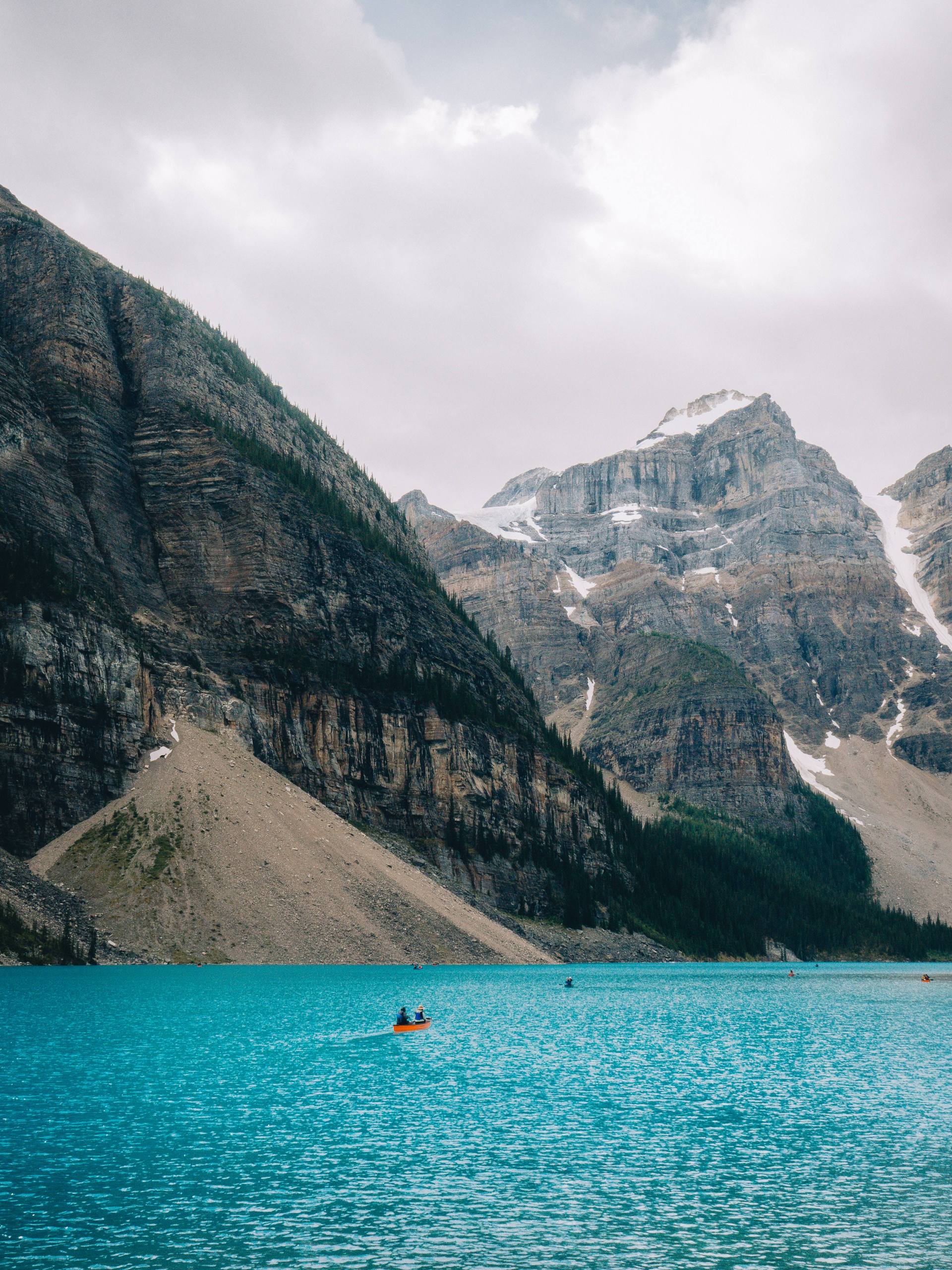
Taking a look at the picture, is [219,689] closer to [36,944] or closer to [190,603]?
[190,603]

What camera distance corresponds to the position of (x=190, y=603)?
478 feet

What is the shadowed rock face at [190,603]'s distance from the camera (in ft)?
364

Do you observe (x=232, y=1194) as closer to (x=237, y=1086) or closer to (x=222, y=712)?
(x=237, y=1086)

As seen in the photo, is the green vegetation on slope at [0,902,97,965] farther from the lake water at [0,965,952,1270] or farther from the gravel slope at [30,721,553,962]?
the lake water at [0,965,952,1270]

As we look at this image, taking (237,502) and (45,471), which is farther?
(237,502)

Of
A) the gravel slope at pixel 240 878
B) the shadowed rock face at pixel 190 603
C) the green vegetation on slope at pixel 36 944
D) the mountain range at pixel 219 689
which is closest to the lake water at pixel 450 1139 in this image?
the green vegetation on slope at pixel 36 944

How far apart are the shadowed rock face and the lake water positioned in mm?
44315

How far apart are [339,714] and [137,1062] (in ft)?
333

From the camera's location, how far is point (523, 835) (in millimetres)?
164625

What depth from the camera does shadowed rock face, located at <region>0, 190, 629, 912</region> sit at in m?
111

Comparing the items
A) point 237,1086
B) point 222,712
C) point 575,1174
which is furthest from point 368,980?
point 575,1174

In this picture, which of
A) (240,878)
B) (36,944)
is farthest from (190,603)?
(36,944)

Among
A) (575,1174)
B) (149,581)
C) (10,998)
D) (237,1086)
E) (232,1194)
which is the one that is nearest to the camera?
(232,1194)

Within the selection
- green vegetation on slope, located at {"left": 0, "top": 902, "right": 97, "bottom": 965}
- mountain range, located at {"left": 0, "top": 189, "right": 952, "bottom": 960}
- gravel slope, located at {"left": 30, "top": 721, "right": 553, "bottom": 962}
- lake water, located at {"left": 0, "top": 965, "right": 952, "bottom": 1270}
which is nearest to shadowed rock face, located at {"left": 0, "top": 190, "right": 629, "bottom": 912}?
mountain range, located at {"left": 0, "top": 189, "right": 952, "bottom": 960}
